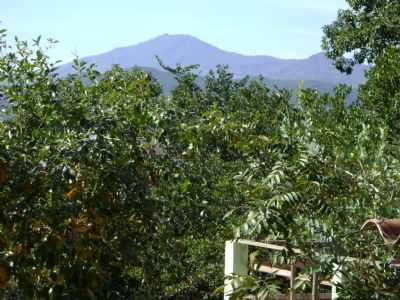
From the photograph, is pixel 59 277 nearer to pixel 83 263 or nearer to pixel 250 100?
pixel 83 263

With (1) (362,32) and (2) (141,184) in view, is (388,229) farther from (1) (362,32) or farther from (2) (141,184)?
(1) (362,32)

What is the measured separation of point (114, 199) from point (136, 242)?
394 mm

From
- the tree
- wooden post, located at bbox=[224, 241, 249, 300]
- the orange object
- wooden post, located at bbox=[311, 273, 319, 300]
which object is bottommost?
wooden post, located at bbox=[224, 241, 249, 300]

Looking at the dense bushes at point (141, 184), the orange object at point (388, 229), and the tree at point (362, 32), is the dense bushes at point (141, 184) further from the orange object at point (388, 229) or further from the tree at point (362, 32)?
the tree at point (362, 32)

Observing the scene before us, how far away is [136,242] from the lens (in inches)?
212

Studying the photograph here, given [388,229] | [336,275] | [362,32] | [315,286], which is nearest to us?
Answer: [388,229]

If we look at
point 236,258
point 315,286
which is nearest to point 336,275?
point 315,286

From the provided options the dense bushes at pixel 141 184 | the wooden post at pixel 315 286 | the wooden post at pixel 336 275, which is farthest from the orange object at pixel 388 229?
the wooden post at pixel 315 286

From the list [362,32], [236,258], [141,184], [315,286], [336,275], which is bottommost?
[236,258]

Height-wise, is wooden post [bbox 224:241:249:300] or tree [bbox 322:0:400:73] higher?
tree [bbox 322:0:400:73]

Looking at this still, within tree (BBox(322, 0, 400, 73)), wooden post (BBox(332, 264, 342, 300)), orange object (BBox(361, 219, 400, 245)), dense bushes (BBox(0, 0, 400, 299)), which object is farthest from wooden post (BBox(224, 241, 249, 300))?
tree (BBox(322, 0, 400, 73))

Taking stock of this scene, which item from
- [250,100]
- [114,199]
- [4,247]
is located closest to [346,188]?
[114,199]

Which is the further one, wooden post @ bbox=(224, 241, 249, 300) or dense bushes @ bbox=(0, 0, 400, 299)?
wooden post @ bbox=(224, 241, 249, 300)

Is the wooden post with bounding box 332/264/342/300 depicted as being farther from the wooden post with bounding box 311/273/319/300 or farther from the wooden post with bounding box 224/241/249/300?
the wooden post with bounding box 224/241/249/300
